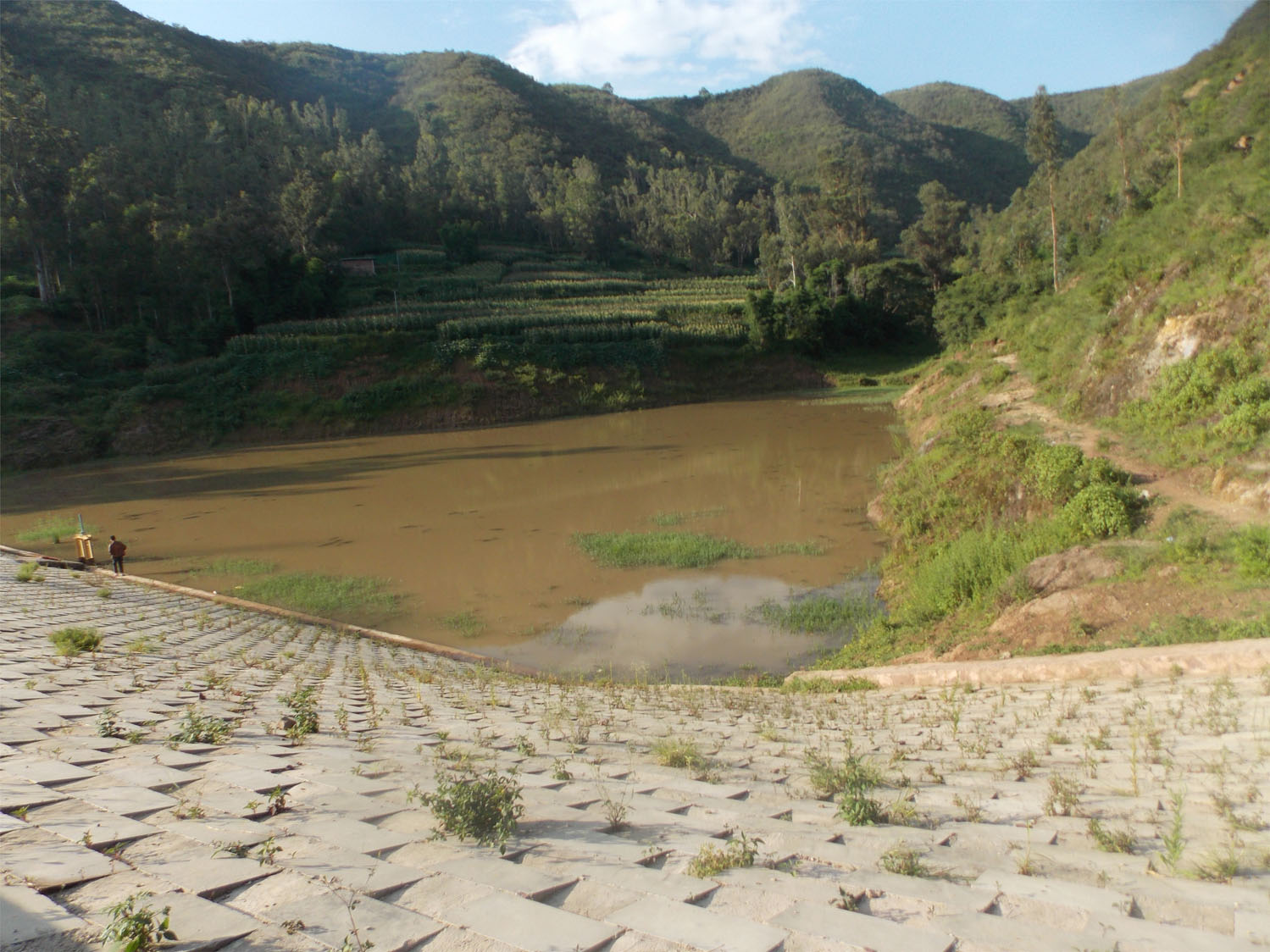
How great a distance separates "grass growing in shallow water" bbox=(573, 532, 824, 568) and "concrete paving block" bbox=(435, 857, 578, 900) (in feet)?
43.8

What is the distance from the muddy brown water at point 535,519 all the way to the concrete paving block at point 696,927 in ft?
28.9

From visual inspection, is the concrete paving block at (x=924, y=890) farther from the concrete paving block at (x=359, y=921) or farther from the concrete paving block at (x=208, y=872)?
the concrete paving block at (x=208, y=872)

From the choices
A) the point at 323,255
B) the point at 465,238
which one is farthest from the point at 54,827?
the point at 465,238

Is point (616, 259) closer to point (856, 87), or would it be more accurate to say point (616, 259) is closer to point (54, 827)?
point (54, 827)

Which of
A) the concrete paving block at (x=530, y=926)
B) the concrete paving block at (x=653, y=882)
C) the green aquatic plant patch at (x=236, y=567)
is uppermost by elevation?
the concrete paving block at (x=530, y=926)

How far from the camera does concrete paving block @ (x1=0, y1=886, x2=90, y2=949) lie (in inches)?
91.0

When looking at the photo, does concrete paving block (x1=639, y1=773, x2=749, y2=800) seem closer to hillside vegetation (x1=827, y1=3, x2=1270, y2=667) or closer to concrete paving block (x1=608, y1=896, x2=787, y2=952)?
concrete paving block (x1=608, y1=896, x2=787, y2=952)

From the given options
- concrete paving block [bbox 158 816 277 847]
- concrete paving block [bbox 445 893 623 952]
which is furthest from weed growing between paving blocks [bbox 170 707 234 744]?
concrete paving block [bbox 445 893 623 952]

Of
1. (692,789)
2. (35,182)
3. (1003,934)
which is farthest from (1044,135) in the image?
(35,182)

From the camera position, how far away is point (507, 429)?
38.1 metres

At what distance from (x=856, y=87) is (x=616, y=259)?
112645mm

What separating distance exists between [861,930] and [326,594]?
48.3 feet

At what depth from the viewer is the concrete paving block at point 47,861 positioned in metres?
2.70

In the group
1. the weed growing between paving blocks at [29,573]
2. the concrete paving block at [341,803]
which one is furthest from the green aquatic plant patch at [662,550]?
the concrete paving block at [341,803]
